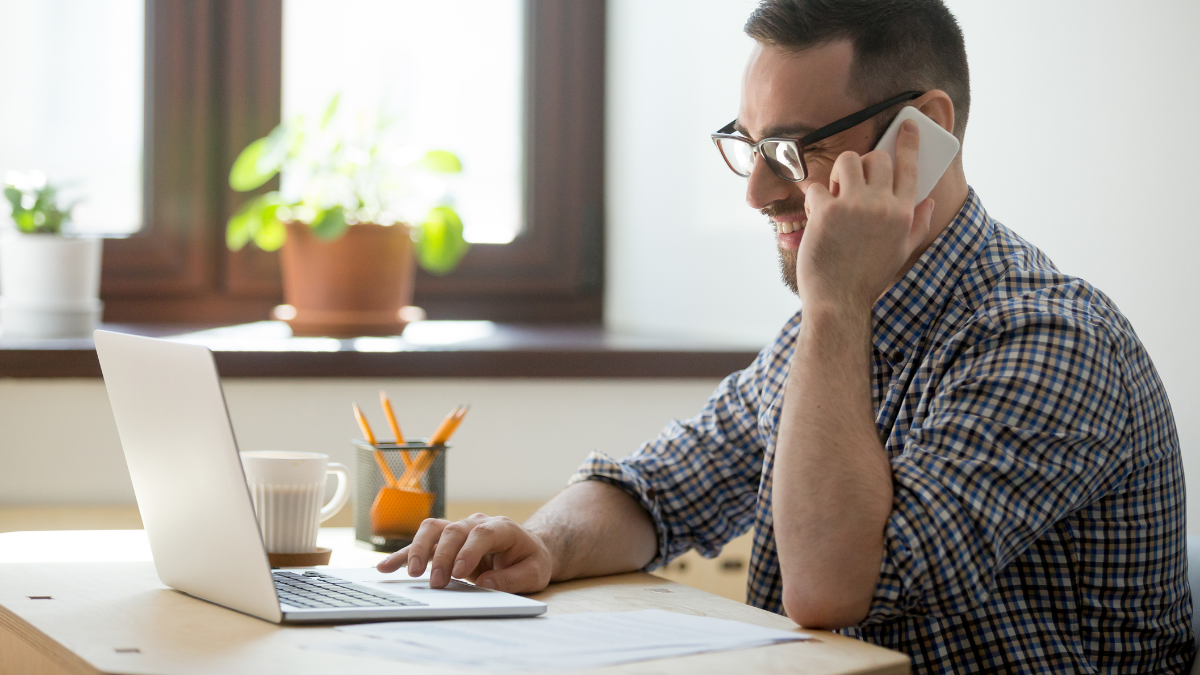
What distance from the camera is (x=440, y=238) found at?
84.6 inches

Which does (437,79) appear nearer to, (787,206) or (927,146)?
(787,206)

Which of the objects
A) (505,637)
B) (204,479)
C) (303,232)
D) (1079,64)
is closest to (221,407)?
(204,479)

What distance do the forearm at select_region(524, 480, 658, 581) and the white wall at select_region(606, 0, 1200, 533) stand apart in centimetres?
59

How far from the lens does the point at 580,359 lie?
6.31ft

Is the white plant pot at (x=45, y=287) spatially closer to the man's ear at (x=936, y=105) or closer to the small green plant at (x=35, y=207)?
the small green plant at (x=35, y=207)

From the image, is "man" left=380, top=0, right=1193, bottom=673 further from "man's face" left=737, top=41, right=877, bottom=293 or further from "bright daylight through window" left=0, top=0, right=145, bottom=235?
"bright daylight through window" left=0, top=0, right=145, bottom=235

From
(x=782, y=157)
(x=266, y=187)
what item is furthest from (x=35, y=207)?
(x=782, y=157)

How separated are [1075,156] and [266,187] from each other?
5.06ft

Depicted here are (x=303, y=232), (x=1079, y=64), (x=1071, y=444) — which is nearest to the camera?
(x=1071, y=444)

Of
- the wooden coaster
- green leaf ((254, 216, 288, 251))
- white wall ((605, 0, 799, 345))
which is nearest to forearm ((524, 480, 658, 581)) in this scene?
the wooden coaster

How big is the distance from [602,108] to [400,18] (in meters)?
0.45

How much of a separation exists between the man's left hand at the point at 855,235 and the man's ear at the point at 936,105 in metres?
0.13

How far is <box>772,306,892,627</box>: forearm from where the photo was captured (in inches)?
38.2

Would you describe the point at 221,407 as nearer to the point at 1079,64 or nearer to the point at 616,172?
the point at 1079,64
